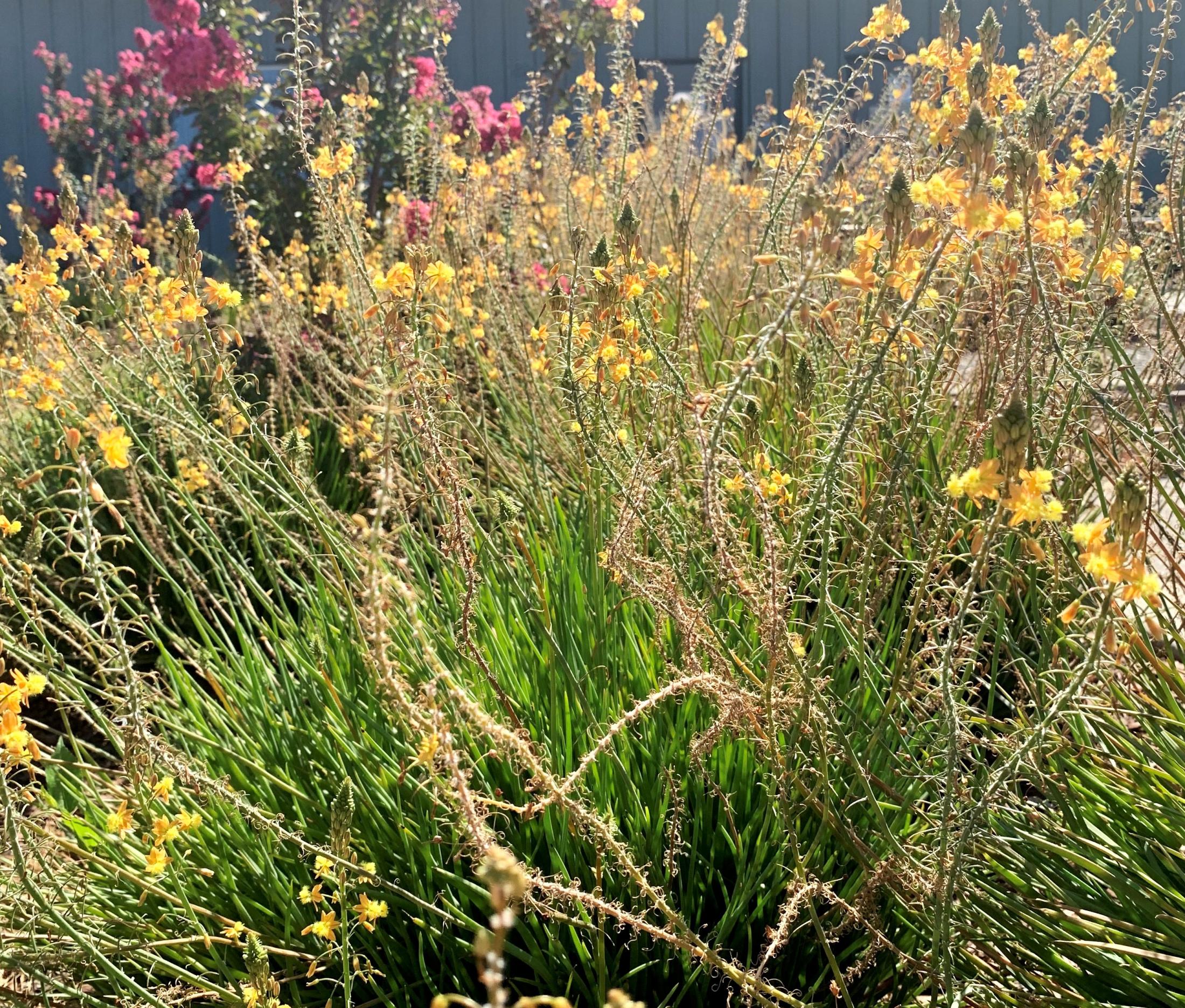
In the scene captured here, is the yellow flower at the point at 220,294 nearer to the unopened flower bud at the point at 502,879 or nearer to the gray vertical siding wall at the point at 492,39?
the unopened flower bud at the point at 502,879

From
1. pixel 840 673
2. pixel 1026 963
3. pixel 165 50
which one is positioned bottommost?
pixel 1026 963

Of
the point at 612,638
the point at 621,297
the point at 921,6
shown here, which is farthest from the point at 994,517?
the point at 921,6

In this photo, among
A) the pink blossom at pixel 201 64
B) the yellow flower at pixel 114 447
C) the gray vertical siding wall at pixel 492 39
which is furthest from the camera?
the gray vertical siding wall at pixel 492 39

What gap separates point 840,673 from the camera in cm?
232

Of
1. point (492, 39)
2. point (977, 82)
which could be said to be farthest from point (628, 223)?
point (492, 39)

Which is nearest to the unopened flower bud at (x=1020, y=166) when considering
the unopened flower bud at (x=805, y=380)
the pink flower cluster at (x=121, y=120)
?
the unopened flower bud at (x=805, y=380)

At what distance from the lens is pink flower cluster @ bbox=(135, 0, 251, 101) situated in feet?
26.0

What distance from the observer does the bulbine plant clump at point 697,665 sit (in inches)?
63.3

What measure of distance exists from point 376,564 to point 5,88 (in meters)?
15.0

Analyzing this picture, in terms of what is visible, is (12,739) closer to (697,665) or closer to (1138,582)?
(697,665)

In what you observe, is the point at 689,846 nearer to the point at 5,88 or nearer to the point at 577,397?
the point at 577,397

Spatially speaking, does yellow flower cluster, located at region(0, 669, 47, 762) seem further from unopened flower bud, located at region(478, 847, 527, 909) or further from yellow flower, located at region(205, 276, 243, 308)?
unopened flower bud, located at region(478, 847, 527, 909)

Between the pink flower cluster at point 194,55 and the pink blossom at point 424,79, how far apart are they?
1.23m

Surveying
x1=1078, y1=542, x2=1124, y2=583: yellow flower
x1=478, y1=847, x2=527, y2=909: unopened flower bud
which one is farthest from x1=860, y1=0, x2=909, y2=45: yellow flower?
x1=478, y1=847, x2=527, y2=909: unopened flower bud
